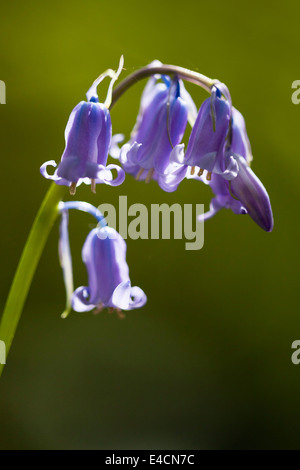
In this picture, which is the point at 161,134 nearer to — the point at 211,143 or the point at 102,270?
the point at 211,143

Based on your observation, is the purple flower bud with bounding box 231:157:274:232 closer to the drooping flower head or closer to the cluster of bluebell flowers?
the cluster of bluebell flowers

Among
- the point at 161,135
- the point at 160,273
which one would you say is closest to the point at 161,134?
the point at 161,135

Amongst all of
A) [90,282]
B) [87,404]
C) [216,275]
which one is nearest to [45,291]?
[87,404]

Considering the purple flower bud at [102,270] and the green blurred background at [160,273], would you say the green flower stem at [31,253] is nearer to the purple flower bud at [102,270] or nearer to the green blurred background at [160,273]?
the purple flower bud at [102,270]

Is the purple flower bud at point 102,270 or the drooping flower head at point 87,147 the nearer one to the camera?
the drooping flower head at point 87,147

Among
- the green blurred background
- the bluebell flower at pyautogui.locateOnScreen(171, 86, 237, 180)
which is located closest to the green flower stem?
the bluebell flower at pyautogui.locateOnScreen(171, 86, 237, 180)

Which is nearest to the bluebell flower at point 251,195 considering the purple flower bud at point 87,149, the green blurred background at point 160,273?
the purple flower bud at point 87,149

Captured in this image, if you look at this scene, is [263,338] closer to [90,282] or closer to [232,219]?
[232,219]

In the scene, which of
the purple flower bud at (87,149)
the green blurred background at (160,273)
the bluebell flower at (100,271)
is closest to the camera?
the purple flower bud at (87,149)
